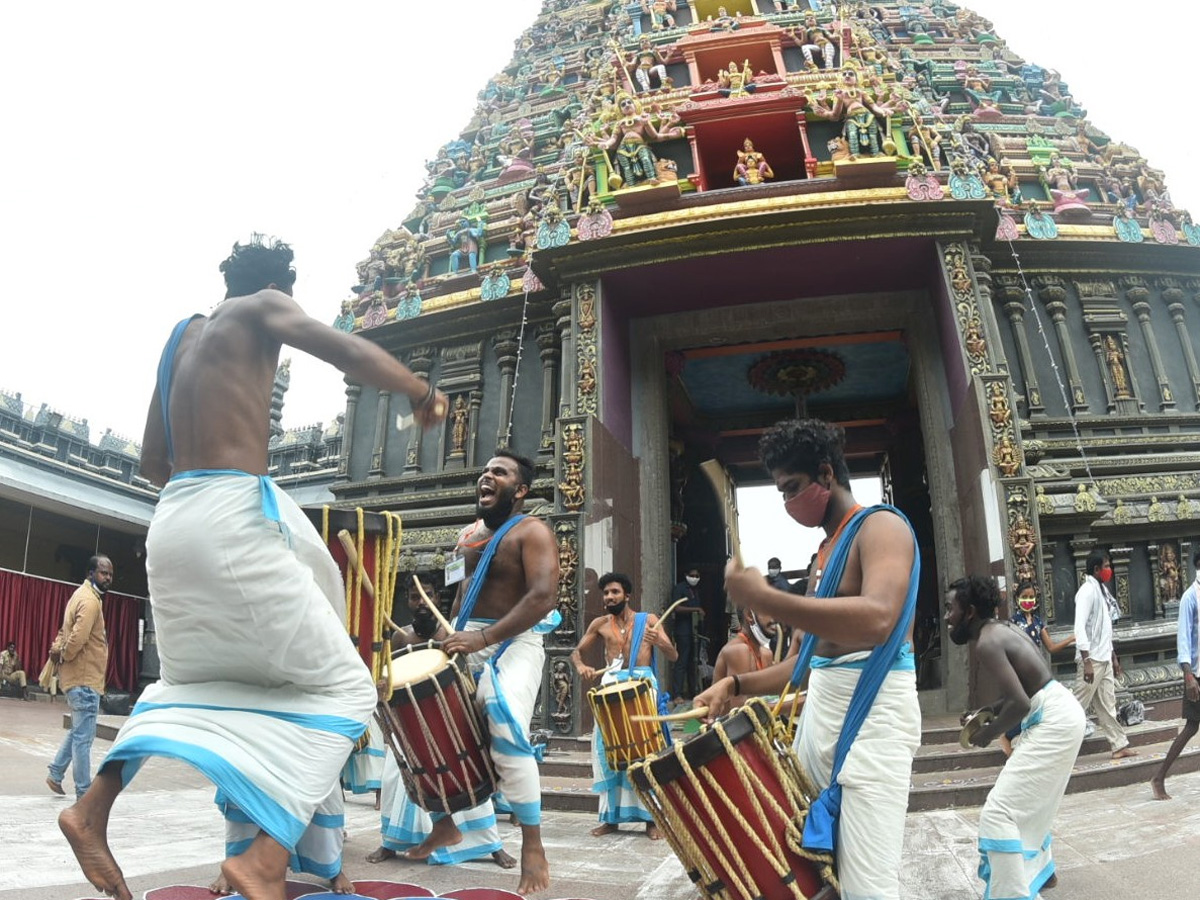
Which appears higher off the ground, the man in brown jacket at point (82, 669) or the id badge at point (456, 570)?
the id badge at point (456, 570)

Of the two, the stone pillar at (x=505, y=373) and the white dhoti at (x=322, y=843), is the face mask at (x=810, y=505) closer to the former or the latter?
the white dhoti at (x=322, y=843)

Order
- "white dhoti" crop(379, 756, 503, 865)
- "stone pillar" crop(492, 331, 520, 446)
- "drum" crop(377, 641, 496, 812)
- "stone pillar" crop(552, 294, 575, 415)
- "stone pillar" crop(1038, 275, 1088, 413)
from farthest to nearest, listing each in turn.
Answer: "stone pillar" crop(492, 331, 520, 446)
"stone pillar" crop(1038, 275, 1088, 413)
"stone pillar" crop(552, 294, 575, 415)
"white dhoti" crop(379, 756, 503, 865)
"drum" crop(377, 641, 496, 812)

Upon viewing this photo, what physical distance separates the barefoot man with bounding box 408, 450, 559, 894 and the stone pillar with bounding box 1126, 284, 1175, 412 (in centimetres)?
1149

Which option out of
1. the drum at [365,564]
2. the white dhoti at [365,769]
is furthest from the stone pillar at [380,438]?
the drum at [365,564]

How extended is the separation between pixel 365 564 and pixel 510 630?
2.71ft

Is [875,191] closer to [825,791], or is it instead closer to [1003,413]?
[1003,413]

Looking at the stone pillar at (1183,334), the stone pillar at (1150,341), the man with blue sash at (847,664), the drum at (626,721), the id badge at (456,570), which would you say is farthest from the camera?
the stone pillar at (1183,334)

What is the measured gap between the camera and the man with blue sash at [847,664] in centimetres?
182

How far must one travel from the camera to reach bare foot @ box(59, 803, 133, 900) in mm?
1899

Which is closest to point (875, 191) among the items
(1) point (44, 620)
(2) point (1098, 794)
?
(2) point (1098, 794)

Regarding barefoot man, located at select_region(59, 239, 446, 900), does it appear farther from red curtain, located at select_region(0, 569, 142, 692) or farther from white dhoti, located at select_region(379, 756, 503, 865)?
red curtain, located at select_region(0, 569, 142, 692)

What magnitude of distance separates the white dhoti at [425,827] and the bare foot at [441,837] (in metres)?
0.02

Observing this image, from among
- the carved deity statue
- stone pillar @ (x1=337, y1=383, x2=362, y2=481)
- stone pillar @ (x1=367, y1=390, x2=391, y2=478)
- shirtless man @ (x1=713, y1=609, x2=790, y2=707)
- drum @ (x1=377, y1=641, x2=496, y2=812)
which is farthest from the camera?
stone pillar @ (x1=337, y1=383, x2=362, y2=481)

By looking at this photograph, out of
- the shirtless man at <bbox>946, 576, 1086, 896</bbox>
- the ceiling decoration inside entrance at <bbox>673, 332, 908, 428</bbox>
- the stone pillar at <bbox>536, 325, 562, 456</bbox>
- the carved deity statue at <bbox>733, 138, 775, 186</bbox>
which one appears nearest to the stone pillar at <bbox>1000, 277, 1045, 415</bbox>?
the ceiling decoration inside entrance at <bbox>673, 332, 908, 428</bbox>
